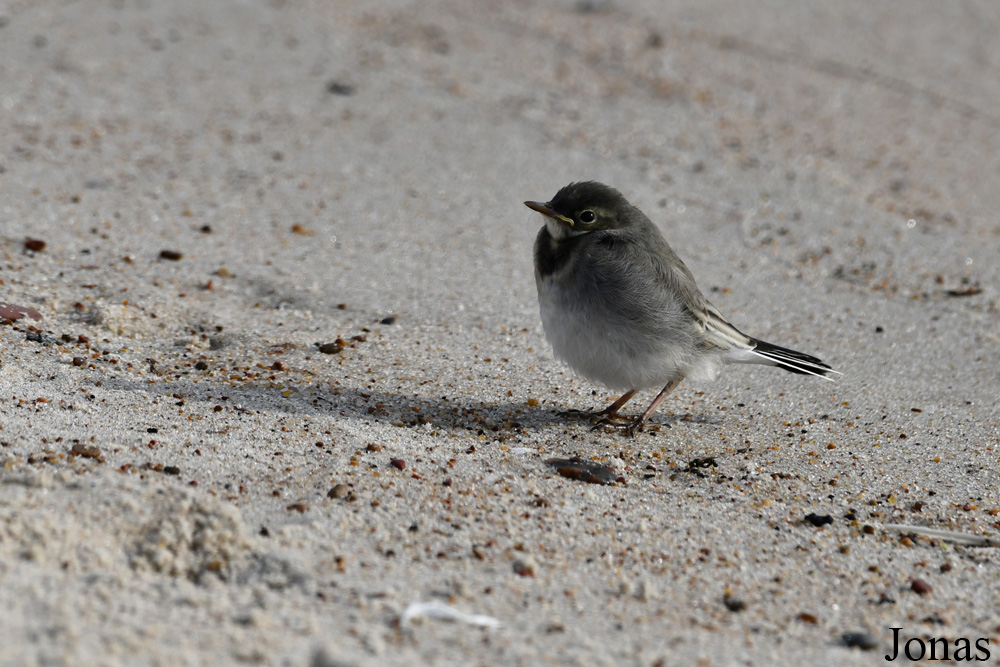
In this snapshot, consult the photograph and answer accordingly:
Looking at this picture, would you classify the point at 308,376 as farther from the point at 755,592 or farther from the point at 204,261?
the point at 755,592

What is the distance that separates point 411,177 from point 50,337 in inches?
130

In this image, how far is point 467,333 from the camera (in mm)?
5746

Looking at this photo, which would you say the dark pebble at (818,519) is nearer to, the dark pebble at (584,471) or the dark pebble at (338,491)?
the dark pebble at (584,471)

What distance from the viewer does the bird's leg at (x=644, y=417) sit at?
16.2 feet

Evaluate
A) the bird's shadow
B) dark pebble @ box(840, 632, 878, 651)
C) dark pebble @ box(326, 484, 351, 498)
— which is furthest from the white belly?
dark pebble @ box(840, 632, 878, 651)

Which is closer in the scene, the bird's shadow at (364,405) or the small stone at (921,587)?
the small stone at (921,587)

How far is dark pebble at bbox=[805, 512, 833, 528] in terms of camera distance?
399 centimetres

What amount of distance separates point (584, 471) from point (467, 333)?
5.39 ft

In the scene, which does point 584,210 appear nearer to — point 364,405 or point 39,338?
point 364,405

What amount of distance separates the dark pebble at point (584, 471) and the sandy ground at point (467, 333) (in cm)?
7

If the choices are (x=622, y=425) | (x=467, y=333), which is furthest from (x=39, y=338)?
(x=622, y=425)

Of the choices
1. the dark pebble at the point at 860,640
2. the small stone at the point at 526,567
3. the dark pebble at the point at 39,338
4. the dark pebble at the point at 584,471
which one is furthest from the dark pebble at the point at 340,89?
the dark pebble at the point at 860,640

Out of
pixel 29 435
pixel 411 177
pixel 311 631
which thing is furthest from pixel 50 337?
pixel 411 177

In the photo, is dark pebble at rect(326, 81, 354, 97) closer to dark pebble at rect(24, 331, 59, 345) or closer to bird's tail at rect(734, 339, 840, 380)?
dark pebble at rect(24, 331, 59, 345)
